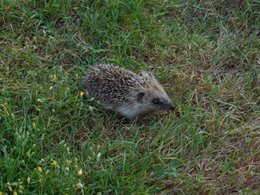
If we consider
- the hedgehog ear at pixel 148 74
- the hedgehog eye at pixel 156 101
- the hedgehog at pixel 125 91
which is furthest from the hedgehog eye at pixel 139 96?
the hedgehog ear at pixel 148 74

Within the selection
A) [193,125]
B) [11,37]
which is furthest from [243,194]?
[11,37]

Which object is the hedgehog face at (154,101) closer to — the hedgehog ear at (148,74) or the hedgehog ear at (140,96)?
the hedgehog ear at (140,96)

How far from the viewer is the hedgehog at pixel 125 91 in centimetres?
506

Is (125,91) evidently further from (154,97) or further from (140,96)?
(154,97)

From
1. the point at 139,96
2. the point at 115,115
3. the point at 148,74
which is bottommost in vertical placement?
the point at 115,115

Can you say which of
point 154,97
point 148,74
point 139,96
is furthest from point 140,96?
point 148,74

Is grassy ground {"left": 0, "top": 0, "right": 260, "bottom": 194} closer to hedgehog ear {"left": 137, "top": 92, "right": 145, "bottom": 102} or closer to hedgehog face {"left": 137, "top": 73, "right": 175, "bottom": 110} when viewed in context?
hedgehog face {"left": 137, "top": 73, "right": 175, "bottom": 110}

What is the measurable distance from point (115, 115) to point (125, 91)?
0.37 m

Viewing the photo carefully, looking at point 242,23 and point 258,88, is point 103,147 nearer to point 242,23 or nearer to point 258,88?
point 258,88

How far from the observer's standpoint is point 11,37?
5.67 metres

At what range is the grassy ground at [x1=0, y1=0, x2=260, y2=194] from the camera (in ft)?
13.6

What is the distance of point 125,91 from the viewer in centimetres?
511

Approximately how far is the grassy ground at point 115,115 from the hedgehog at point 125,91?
18 cm

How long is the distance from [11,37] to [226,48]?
11.5 feet
